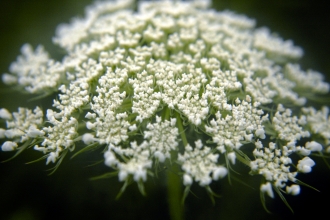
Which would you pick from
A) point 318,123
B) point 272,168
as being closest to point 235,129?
point 272,168

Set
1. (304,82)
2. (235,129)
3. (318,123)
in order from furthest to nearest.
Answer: (304,82), (318,123), (235,129)

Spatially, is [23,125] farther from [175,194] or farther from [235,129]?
[235,129]

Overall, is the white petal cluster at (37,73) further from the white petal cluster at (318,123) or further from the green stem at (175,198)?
the white petal cluster at (318,123)

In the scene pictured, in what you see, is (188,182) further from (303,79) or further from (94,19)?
(94,19)

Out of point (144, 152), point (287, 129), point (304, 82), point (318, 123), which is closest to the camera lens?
point (144, 152)

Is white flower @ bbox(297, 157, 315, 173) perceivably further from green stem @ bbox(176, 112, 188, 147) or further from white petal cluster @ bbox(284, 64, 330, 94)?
white petal cluster @ bbox(284, 64, 330, 94)

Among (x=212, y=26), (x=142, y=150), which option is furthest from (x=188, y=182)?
(x=212, y=26)

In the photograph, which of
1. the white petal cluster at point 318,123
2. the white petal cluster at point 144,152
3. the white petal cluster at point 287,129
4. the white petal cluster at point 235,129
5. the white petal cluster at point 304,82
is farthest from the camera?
the white petal cluster at point 304,82

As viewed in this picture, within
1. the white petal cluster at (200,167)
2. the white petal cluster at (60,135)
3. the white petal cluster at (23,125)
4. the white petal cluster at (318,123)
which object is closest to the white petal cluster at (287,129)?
the white petal cluster at (318,123)
